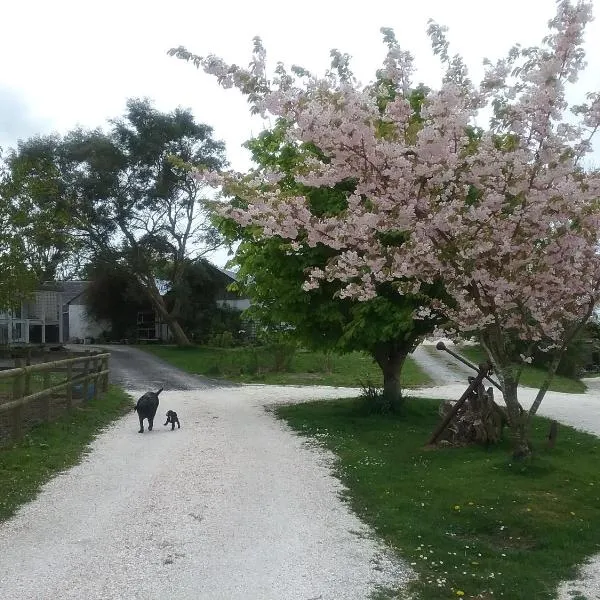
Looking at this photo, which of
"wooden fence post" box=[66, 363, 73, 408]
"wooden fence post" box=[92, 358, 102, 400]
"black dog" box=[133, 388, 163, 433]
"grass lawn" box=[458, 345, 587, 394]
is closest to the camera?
"black dog" box=[133, 388, 163, 433]

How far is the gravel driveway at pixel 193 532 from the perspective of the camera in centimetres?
526

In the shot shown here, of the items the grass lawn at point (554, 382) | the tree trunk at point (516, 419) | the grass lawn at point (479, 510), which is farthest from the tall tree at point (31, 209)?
the grass lawn at point (554, 382)

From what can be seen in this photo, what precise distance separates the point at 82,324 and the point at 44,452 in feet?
186

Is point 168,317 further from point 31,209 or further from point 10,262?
point 10,262

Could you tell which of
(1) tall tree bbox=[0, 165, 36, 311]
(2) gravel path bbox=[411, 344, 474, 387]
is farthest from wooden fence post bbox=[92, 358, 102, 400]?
(2) gravel path bbox=[411, 344, 474, 387]

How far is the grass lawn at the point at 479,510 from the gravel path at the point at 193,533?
35 centimetres

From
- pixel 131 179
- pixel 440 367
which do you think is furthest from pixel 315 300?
pixel 131 179

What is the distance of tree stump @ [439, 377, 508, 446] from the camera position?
36.3ft

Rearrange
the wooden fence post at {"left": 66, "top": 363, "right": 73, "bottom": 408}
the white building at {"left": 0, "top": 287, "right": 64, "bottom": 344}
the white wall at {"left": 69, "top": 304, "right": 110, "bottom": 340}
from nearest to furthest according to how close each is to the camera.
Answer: the wooden fence post at {"left": 66, "top": 363, "right": 73, "bottom": 408} < the white building at {"left": 0, "top": 287, "right": 64, "bottom": 344} < the white wall at {"left": 69, "top": 304, "right": 110, "bottom": 340}

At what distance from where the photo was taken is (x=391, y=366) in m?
16.7

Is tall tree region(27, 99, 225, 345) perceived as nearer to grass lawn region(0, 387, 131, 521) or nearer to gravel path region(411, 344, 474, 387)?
gravel path region(411, 344, 474, 387)

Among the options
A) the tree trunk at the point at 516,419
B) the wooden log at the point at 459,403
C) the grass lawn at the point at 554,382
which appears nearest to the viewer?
the tree trunk at the point at 516,419

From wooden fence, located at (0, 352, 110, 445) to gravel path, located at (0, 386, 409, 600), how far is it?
4.46 feet

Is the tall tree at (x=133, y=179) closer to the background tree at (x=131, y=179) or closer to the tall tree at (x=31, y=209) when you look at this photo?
the background tree at (x=131, y=179)
